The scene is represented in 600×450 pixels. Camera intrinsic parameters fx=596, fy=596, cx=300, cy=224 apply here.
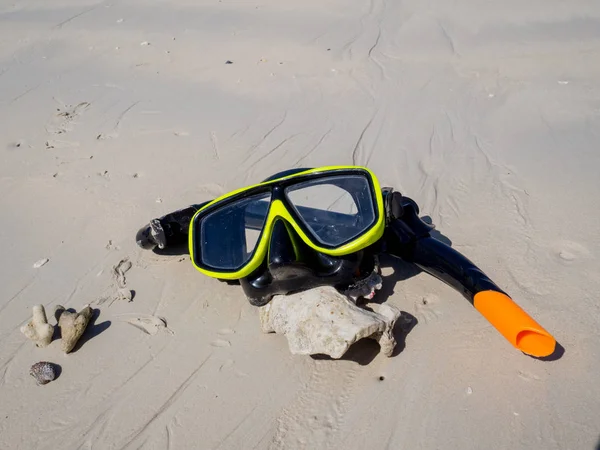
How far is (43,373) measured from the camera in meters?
2.74

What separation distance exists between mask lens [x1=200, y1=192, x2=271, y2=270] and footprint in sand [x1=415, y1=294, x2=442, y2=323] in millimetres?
870

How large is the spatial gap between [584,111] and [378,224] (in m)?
2.97

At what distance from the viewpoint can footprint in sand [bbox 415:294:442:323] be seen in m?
2.88

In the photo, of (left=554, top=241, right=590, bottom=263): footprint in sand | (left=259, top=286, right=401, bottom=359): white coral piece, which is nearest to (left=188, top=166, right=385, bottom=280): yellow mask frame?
(left=259, top=286, right=401, bottom=359): white coral piece

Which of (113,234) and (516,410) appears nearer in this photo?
(516,410)

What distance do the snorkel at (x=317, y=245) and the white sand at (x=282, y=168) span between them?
0.20m

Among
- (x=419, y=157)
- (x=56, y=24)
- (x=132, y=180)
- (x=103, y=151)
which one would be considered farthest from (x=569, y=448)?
(x=56, y=24)

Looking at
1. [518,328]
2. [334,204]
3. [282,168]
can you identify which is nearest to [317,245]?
[334,204]

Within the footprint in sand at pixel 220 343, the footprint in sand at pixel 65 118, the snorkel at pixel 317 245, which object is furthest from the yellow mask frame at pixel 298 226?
the footprint in sand at pixel 65 118

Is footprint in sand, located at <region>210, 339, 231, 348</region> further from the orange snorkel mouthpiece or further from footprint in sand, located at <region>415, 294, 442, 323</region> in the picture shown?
the orange snorkel mouthpiece

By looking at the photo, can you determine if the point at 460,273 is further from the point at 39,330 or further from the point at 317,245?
the point at 39,330

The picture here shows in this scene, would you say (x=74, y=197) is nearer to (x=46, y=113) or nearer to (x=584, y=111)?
(x=46, y=113)

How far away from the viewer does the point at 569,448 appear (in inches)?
87.4

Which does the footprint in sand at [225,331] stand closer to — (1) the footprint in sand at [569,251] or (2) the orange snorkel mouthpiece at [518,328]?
(2) the orange snorkel mouthpiece at [518,328]
